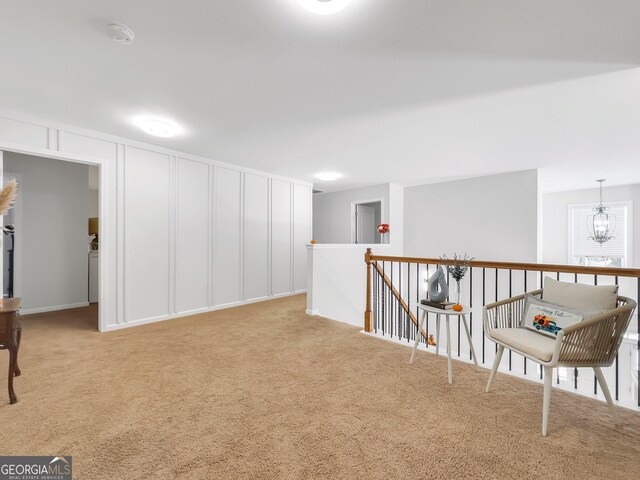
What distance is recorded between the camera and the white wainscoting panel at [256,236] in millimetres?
5520

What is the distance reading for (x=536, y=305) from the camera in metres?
2.30

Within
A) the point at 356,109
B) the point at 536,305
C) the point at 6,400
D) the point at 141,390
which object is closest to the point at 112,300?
the point at 6,400

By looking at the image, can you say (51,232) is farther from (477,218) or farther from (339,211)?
(477,218)

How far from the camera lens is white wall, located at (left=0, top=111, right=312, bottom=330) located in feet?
12.4

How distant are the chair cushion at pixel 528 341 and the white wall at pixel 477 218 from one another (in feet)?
13.1

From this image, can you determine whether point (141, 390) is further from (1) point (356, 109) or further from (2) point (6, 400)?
(1) point (356, 109)

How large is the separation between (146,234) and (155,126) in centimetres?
160

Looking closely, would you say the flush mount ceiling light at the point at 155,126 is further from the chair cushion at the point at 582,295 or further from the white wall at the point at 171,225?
the chair cushion at the point at 582,295

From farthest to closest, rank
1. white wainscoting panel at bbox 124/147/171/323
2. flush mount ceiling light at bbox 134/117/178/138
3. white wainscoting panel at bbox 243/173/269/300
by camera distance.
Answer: white wainscoting panel at bbox 243/173/269/300, white wainscoting panel at bbox 124/147/171/323, flush mount ceiling light at bbox 134/117/178/138

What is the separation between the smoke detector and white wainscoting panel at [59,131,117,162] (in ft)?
7.38

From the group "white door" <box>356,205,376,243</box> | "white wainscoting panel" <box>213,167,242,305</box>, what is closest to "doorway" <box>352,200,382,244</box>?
"white door" <box>356,205,376,243</box>

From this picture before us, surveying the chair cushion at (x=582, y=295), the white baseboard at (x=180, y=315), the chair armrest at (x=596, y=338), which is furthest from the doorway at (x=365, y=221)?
the chair armrest at (x=596, y=338)
